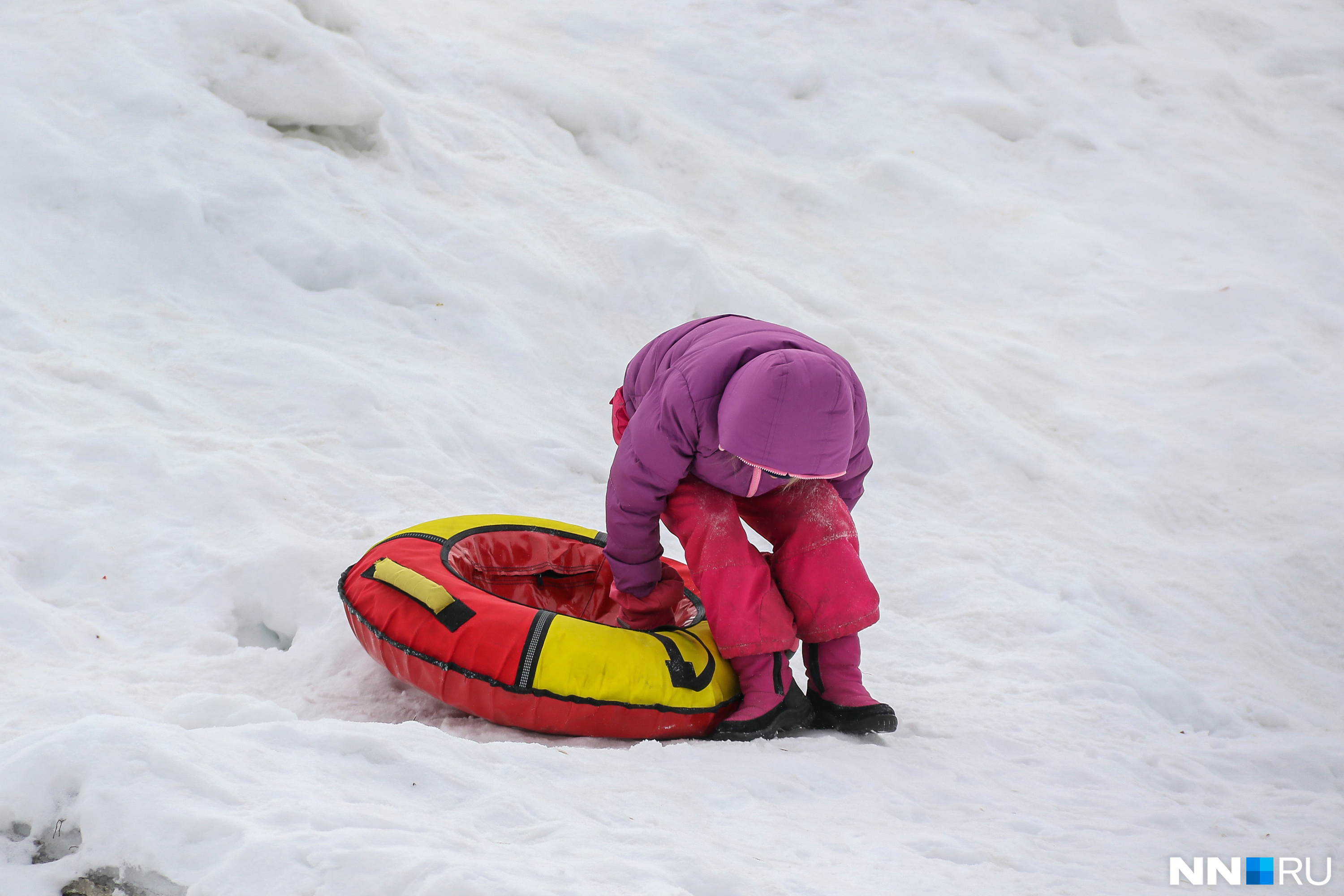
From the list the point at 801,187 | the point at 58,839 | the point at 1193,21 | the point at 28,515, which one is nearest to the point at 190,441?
the point at 28,515

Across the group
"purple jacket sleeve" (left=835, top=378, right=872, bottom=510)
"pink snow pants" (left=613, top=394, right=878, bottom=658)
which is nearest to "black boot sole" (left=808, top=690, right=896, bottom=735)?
"pink snow pants" (left=613, top=394, right=878, bottom=658)

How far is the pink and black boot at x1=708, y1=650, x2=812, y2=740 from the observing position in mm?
2846

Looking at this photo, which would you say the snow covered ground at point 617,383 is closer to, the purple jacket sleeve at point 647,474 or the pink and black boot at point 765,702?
the pink and black boot at point 765,702

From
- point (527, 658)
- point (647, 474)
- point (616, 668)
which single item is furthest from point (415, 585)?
point (647, 474)

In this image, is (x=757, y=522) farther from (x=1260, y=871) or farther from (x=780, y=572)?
(x=1260, y=871)

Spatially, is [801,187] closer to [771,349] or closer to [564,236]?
[564,236]

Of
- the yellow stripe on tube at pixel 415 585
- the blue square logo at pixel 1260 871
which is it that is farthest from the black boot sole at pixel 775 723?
the blue square logo at pixel 1260 871

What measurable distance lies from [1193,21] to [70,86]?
10.6 meters

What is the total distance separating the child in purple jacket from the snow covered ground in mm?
201

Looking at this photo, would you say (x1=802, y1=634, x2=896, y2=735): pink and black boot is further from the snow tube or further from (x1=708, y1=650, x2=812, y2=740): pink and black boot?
the snow tube

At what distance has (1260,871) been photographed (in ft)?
8.17

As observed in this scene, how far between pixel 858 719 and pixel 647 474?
0.92m

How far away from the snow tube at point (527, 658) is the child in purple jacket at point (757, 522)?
5.1 inches

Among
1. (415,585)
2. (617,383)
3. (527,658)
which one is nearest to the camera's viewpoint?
(527,658)
